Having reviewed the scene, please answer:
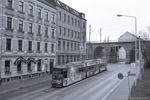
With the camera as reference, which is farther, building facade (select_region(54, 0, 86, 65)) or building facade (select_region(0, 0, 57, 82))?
building facade (select_region(54, 0, 86, 65))

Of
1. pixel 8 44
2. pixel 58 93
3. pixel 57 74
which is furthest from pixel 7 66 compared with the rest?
pixel 58 93

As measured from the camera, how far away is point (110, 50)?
3310 inches

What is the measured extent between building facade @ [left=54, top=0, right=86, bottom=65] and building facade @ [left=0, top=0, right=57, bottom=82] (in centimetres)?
275

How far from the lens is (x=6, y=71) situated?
2809 centimetres

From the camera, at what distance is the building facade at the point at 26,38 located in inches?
1099

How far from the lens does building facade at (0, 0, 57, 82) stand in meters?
27.9

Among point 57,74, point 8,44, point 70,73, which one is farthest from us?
point 8,44

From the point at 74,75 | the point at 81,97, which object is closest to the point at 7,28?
the point at 74,75

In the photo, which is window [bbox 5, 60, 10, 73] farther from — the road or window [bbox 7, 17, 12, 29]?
the road

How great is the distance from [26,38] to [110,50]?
5702 centimetres

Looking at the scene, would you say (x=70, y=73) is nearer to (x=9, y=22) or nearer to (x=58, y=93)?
(x=58, y=93)

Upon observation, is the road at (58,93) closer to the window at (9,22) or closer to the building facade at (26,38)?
the building facade at (26,38)

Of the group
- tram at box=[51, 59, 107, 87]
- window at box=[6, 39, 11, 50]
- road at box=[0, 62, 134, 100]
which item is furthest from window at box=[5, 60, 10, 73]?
tram at box=[51, 59, 107, 87]

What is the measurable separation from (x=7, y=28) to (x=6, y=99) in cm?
1348
